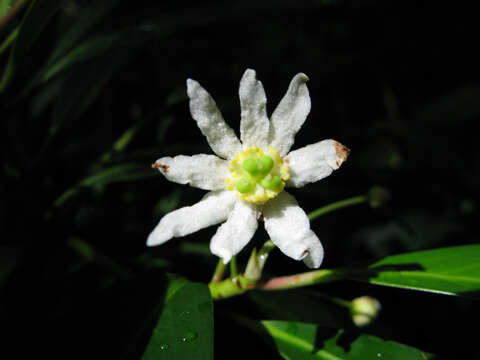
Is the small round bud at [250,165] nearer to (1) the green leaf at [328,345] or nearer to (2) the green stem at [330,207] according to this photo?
(2) the green stem at [330,207]

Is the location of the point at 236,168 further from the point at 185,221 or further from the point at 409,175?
the point at 409,175

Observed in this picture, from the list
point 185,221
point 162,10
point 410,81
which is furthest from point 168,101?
point 410,81

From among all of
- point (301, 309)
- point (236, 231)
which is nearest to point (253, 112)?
point (236, 231)

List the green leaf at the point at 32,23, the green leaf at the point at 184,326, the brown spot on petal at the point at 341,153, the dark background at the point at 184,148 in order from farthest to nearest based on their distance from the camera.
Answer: the dark background at the point at 184,148
the green leaf at the point at 32,23
the brown spot on petal at the point at 341,153
the green leaf at the point at 184,326

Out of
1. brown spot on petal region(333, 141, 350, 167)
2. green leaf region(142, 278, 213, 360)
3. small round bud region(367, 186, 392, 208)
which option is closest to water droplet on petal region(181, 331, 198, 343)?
green leaf region(142, 278, 213, 360)

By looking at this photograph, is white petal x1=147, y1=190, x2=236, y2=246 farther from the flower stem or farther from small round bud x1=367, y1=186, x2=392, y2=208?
small round bud x1=367, y1=186, x2=392, y2=208

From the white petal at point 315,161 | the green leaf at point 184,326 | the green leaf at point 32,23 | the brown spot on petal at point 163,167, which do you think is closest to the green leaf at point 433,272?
the white petal at point 315,161
